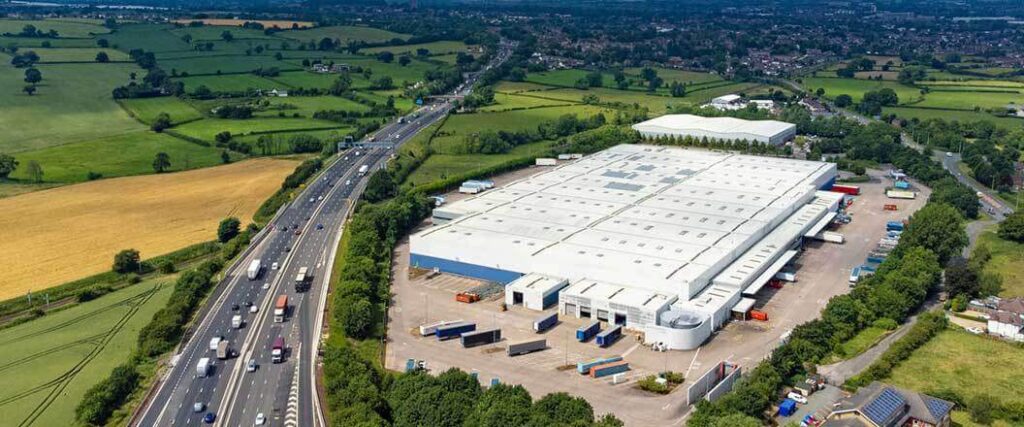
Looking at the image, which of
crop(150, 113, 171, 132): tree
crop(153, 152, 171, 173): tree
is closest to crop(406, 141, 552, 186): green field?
crop(153, 152, 171, 173): tree

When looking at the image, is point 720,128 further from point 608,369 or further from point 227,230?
point 608,369

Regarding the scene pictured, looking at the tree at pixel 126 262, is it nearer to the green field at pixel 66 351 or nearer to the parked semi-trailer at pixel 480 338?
the green field at pixel 66 351

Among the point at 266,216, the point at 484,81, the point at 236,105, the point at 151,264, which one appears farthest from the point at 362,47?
the point at 151,264

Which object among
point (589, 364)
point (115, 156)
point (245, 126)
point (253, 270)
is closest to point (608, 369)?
point (589, 364)

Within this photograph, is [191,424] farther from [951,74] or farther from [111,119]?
[951,74]

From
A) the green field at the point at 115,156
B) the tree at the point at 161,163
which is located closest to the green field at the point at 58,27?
the green field at the point at 115,156

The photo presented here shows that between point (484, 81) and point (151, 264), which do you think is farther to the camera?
point (484, 81)
